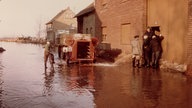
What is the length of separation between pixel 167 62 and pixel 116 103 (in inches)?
Answer: 371

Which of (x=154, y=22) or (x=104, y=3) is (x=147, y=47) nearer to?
(x=154, y=22)

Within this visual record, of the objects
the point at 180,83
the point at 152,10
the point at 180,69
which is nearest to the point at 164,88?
the point at 180,83

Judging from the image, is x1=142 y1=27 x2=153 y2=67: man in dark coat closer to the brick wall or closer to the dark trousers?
the dark trousers

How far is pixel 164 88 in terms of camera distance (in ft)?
38.1

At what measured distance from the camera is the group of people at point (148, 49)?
18.3 m

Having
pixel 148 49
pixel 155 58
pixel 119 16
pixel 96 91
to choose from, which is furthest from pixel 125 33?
A: pixel 96 91

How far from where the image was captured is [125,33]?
24906 millimetres

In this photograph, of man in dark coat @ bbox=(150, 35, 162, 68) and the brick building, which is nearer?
the brick building

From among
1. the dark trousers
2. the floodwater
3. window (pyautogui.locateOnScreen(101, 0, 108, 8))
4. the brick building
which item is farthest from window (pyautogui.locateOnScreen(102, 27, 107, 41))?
the floodwater

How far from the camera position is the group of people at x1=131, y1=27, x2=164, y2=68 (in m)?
18.3

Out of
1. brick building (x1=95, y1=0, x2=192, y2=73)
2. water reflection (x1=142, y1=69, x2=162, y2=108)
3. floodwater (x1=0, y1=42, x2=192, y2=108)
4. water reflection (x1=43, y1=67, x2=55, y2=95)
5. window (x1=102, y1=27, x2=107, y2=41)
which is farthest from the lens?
window (x1=102, y1=27, x2=107, y2=41)

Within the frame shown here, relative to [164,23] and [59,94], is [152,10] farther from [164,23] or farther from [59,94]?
[59,94]

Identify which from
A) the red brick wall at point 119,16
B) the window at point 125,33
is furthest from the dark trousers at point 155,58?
the window at point 125,33

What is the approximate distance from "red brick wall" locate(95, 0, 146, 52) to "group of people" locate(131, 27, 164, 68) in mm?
2460
